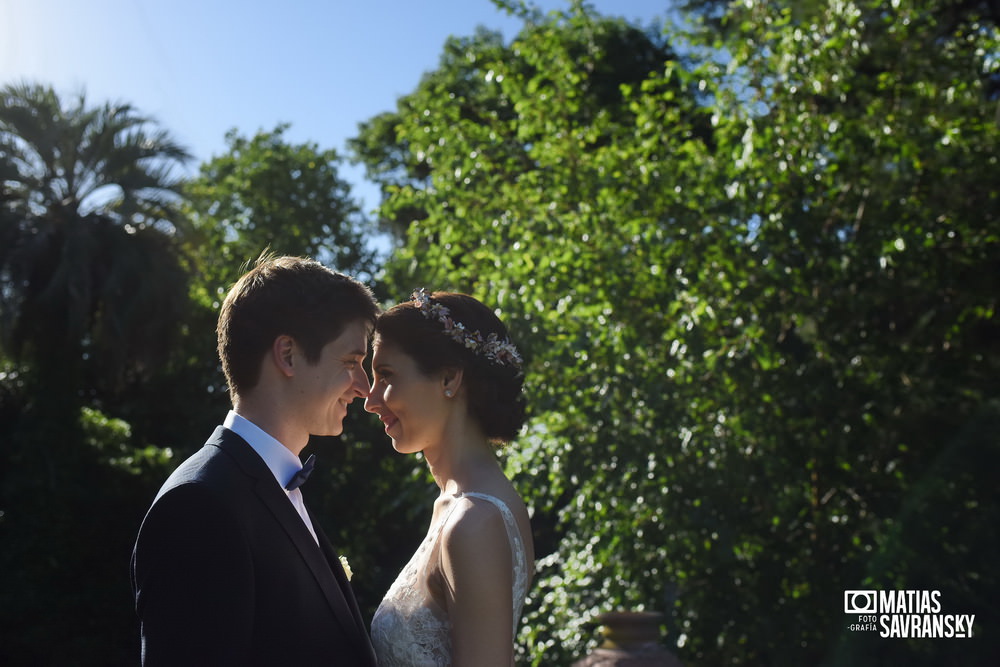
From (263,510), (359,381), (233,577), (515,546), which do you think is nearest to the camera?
(233,577)

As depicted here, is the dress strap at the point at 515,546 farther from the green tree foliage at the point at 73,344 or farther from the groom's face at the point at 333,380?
the green tree foliage at the point at 73,344

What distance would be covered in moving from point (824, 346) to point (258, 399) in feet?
15.4

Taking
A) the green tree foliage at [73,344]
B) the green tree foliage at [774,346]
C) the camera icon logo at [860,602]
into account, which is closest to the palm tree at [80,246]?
the green tree foliage at [73,344]

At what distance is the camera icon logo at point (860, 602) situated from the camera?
609 cm

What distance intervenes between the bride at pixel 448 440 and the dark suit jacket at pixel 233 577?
0.39 metres

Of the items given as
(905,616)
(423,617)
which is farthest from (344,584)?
(905,616)

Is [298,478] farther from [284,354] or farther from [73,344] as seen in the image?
[73,344]

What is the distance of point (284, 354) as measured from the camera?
7.04 feet

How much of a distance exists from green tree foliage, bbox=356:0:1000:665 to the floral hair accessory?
327cm

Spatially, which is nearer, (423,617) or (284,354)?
(284,354)

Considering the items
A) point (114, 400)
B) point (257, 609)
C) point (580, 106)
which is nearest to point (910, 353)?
point (580, 106)

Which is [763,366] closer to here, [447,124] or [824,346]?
[824,346]

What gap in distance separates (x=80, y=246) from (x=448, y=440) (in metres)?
11.0

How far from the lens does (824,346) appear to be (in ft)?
20.0
